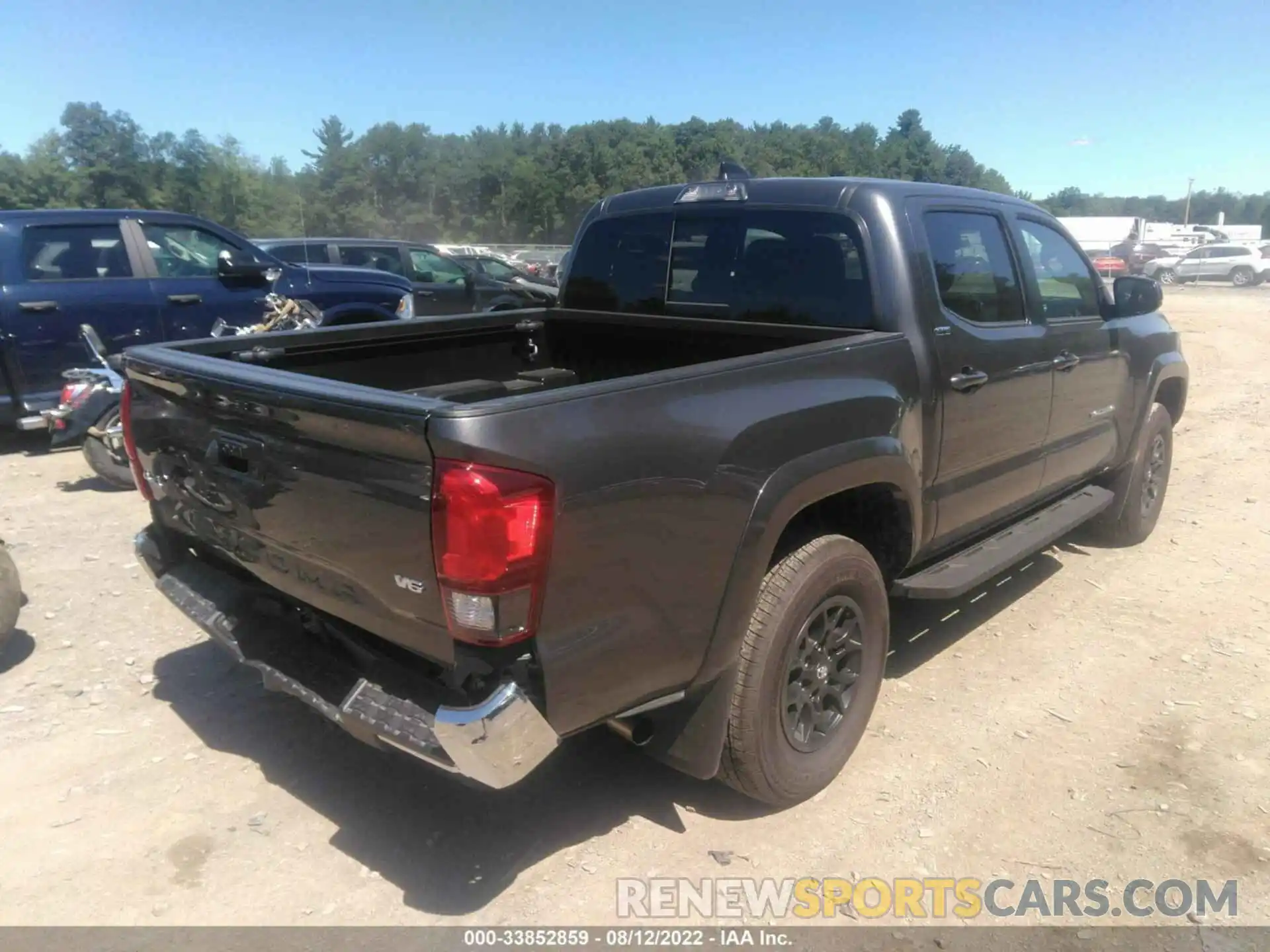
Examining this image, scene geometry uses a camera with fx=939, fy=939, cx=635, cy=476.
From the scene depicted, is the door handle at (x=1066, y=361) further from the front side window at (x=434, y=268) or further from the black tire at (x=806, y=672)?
the front side window at (x=434, y=268)

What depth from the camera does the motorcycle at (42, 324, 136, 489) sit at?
655cm

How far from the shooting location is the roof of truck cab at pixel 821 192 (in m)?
3.62

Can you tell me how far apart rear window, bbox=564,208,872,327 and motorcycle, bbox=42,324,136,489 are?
3842mm

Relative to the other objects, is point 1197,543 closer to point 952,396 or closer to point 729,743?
point 952,396

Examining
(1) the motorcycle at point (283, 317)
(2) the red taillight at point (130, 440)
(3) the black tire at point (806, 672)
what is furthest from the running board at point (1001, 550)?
(1) the motorcycle at point (283, 317)

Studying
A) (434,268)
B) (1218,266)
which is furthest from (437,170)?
(434,268)

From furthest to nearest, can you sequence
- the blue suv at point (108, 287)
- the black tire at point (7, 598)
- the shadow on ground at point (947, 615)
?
the blue suv at point (108, 287) → the shadow on ground at point (947, 615) → the black tire at point (7, 598)

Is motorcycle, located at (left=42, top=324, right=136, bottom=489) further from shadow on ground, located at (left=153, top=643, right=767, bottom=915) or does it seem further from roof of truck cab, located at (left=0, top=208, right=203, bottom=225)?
shadow on ground, located at (left=153, top=643, right=767, bottom=915)

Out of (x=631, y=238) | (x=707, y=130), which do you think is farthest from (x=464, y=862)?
(x=707, y=130)

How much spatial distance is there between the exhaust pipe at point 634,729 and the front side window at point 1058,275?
2894 millimetres

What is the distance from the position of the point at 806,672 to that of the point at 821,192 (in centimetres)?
186

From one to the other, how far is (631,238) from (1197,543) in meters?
4.12

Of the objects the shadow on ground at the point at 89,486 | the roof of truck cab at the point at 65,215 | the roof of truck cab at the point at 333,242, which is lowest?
the shadow on ground at the point at 89,486

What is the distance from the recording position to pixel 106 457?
6.55m
